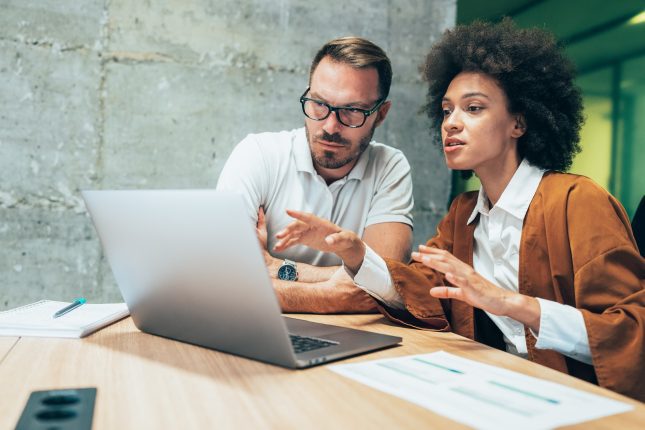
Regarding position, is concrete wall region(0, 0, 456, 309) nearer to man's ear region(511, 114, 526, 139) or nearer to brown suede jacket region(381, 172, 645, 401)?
man's ear region(511, 114, 526, 139)

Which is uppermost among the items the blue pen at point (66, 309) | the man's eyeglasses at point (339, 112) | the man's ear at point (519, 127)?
the man's eyeglasses at point (339, 112)

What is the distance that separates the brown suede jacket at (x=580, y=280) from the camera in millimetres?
1216

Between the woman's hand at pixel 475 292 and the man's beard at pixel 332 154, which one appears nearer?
the woman's hand at pixel 475 292

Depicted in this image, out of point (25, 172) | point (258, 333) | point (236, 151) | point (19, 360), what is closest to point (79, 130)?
point (25, 172)

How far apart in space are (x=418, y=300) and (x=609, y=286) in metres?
0.47

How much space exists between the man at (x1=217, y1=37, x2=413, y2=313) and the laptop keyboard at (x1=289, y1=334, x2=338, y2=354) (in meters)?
0.85

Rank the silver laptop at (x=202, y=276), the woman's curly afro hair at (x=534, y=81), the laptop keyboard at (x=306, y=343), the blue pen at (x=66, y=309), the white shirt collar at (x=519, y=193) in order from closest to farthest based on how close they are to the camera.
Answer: the silver laptop at (x=202, y=276) → the laptop keyboard at (x=306, y=343) → the blue pen at (x=66, y=309) → the white shirt collar at (x=519, y=193) → the woman's curly afro hair at (x=534, y=81)

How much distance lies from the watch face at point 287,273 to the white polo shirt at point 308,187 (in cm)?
24

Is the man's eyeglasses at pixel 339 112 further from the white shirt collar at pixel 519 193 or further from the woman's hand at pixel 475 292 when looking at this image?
the woman's hand at pixel 475 292

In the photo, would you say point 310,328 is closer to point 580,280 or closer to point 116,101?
point 580,280

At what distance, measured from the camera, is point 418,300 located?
1.52 m

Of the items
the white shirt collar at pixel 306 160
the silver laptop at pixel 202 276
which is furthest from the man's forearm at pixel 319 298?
the white shirt collar at pixel 306 160

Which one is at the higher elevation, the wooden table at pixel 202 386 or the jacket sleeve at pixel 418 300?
the wooden table at pixel 202 386

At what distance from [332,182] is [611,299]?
1.16 m
